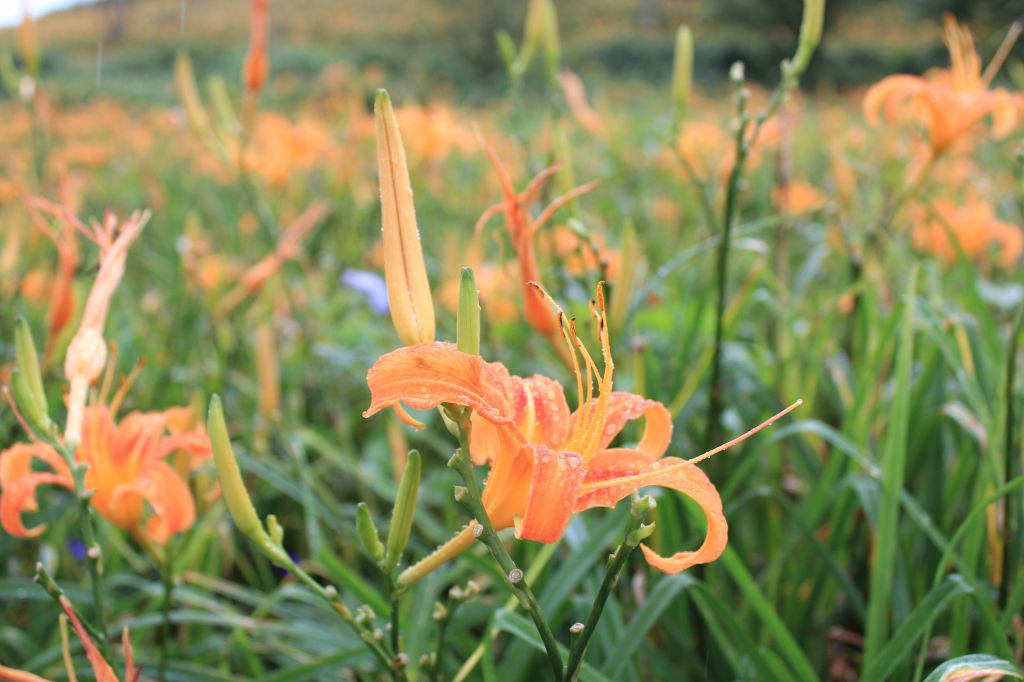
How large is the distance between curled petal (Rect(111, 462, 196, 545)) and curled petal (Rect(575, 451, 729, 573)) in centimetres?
43

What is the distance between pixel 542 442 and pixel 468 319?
0.37ft

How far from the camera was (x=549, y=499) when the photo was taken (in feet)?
1.59

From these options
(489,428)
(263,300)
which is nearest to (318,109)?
(263,300)

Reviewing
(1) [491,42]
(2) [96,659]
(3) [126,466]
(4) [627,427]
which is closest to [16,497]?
(3) [126,466]

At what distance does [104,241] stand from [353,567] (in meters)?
0.83

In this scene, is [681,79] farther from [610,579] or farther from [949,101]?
[610,579]

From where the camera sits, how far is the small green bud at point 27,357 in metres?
0.68

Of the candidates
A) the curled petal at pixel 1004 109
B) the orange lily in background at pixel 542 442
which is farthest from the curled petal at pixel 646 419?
the curled petal at pixel 1004 109

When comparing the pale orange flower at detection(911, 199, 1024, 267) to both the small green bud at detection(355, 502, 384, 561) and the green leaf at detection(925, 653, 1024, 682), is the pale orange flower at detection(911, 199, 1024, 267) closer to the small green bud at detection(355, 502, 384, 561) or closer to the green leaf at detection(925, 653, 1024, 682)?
the green leaf at detection(925, 653, 1024, 682)

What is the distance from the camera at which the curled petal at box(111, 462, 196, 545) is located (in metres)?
0.77

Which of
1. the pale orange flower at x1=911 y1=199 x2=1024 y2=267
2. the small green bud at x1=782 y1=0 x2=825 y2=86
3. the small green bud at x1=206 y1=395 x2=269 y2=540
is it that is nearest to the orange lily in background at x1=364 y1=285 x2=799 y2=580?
the small green bud at x1=206 y1=395 x2=269 y2=540

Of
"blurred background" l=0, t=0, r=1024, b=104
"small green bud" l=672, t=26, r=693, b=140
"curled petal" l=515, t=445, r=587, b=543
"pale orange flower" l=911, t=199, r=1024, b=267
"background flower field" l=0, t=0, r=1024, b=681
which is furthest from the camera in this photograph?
"blurred background" l=0, t=0, r=1024, b=104

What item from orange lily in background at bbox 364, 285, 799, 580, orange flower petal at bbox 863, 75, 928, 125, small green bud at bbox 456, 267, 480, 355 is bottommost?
orange lily in background at bbox 364, 285, 799, 580

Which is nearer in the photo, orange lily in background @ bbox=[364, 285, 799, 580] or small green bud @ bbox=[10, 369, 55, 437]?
orange lily in background @ bbox=[364, 285, 799, 580]
